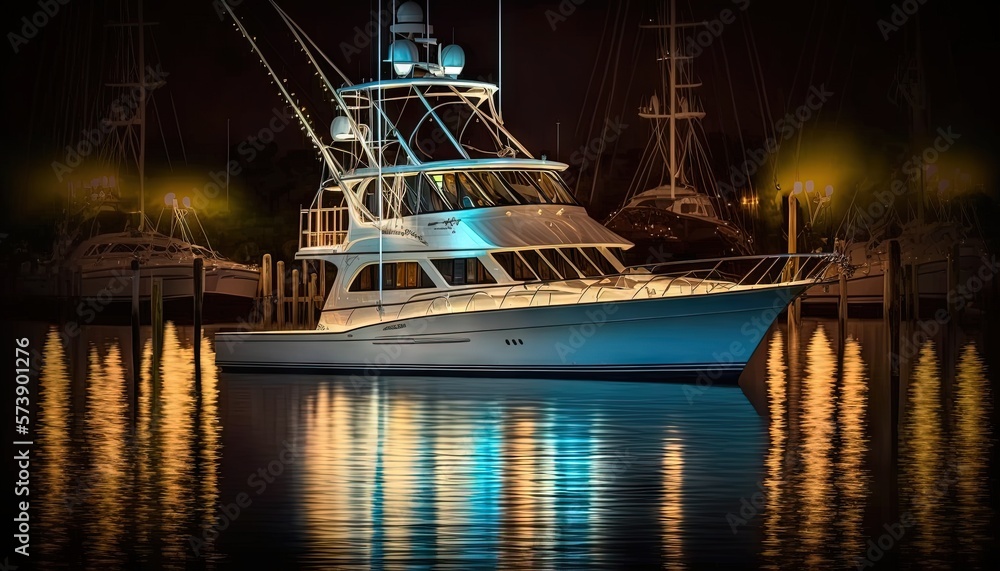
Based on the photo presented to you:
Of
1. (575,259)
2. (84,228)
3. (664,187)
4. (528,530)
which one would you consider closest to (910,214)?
(664,187)

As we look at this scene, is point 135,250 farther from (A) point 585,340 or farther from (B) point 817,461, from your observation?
(B) point 817,461

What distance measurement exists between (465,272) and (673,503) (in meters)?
13.3

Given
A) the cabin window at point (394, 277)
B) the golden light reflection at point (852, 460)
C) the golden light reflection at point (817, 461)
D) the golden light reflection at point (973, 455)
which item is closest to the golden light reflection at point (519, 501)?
the golden light reflection at point (817, 461)

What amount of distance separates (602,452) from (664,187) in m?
38.8

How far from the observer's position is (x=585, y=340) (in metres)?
29.1

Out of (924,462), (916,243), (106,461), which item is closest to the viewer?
(924,462)

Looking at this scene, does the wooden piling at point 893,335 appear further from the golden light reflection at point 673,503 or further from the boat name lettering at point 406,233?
the boat name lettering at point 406,233

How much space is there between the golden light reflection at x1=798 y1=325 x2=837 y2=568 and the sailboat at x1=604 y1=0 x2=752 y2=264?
2073 centimetres

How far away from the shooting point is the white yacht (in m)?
28.6

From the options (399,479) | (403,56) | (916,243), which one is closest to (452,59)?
(403,56)

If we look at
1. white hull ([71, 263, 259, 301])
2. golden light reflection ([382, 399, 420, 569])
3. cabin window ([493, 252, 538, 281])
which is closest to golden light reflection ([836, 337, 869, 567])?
golden light reflection ([382, 399, 420, 569])

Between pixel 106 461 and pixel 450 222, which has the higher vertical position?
pixel 450 222

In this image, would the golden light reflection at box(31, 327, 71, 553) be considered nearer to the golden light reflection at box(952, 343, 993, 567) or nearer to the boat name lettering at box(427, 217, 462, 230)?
the boat name lettering at box(427, 217, 462, 230)

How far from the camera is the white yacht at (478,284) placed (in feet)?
94.0
